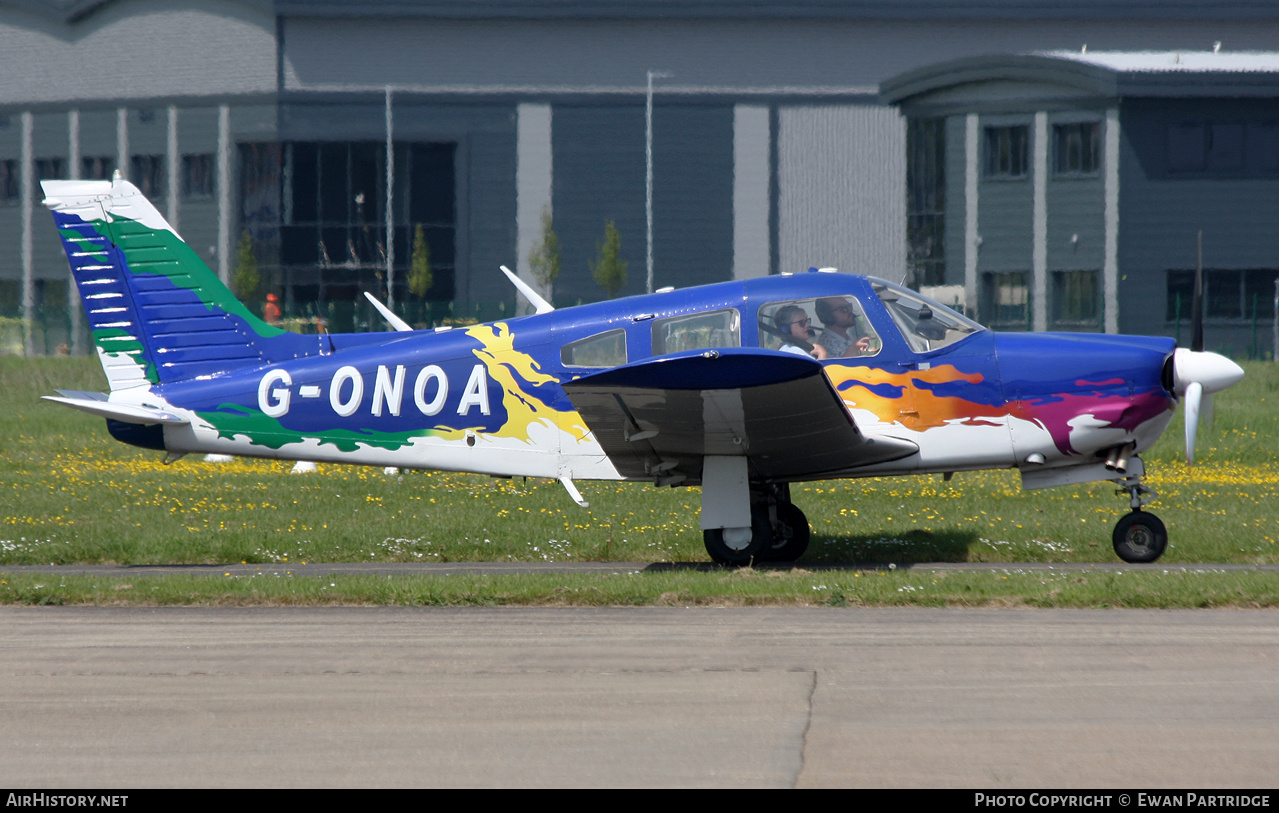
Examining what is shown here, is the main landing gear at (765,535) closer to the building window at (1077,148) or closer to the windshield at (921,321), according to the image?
the windshield at (921,321)

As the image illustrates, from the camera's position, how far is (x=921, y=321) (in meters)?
10.5

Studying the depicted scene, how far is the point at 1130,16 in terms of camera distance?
54.4m

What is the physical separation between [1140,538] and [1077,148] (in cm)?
3391

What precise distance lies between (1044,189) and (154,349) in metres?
36.1

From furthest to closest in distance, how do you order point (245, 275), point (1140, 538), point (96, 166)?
1. point (96, 166)
2. point (245, 275)
3. point (1140, 538)

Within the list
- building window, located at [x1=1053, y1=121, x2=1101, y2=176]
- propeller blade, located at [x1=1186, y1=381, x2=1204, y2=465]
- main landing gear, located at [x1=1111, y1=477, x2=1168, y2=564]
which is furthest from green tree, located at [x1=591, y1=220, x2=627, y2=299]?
propeller blade, located at [x1=1186, y1=381, x2=1204, y2=465]

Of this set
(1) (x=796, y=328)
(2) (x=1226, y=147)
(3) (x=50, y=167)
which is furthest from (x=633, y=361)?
(3) (x=50, y=167)

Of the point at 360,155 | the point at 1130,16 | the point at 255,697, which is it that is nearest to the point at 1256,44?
the point at 1130,16

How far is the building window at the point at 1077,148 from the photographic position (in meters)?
41.2

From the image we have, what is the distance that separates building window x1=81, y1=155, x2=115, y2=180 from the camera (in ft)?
182

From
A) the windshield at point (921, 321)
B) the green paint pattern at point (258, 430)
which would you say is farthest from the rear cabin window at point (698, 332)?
the green paint pattern at point (258, 430)

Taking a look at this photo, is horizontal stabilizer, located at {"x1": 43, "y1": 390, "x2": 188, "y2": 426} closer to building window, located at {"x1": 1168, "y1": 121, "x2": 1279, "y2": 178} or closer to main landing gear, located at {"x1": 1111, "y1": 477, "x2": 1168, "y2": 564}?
main landing gear, located at {"x1": 1111, "y1": 477, "x2": 1168, "y2": 564}

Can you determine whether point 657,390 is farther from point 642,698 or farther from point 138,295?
point 138,295
